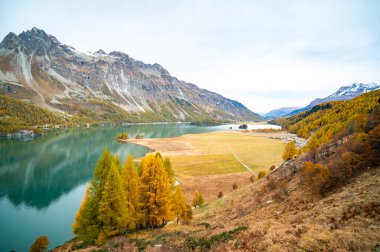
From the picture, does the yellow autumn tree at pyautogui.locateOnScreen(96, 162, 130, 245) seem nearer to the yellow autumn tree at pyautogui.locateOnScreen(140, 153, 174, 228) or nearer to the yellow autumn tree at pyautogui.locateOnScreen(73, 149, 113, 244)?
the yellow autumn tree at pyautogui.locateOnScreen(73, 149, 113, 244)

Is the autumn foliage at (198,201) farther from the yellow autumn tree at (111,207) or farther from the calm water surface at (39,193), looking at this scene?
the calm water surface at (39,193)

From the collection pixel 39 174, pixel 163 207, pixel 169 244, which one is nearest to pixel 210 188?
pixel 163 207

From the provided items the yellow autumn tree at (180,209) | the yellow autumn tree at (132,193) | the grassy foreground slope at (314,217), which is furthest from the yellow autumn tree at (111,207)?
the yellow autumn tree at (180,209)

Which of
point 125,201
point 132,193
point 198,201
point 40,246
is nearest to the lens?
point 125,201

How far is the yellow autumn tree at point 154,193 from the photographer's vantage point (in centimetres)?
3244

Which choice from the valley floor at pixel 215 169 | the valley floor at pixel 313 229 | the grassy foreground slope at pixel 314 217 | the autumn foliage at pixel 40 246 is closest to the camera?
the valley floor at pixel 313 229

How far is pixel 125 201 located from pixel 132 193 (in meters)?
3.28

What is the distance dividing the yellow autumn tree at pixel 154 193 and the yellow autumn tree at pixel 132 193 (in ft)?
2.44

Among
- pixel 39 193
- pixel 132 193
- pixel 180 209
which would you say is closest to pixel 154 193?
pixel 132 193

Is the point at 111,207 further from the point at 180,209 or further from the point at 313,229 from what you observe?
the point at 313,229

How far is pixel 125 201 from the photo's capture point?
1144 inches

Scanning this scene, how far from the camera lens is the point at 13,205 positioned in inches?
2132

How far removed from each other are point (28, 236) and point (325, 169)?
49.2 metres

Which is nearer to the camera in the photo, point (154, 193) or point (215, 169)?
point (154, 193)
